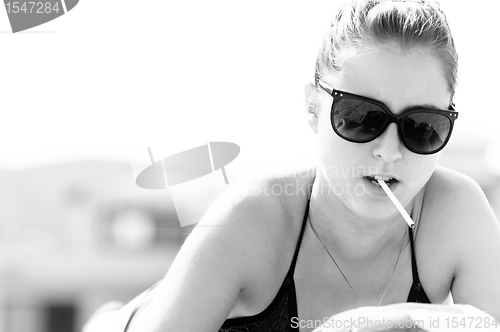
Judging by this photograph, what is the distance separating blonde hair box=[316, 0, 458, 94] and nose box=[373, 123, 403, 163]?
207mm

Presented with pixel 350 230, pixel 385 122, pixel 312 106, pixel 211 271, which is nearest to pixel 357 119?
pixel 385 122

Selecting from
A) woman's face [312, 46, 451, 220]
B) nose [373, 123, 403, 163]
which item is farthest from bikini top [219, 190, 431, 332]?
nose [373, 123, 403, 163]

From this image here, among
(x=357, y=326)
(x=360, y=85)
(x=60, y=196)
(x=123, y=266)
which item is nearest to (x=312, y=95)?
(x=360, y=85)

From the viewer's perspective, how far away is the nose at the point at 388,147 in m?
1.34

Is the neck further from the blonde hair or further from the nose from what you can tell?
the blonde hair

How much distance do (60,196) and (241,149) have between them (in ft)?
7.38

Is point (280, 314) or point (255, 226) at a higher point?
point (255, 226)

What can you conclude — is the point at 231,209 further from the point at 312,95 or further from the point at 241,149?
the point at 241,149

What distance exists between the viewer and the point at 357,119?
135cm

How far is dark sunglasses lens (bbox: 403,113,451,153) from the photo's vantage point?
4.35 ft

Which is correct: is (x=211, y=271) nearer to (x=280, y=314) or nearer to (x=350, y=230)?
(x=280, y=314)

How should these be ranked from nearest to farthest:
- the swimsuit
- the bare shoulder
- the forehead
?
the forehead → the bare shoulder → the swimsuit

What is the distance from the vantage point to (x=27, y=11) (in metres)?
2.35

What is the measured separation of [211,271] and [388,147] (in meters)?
0.53
